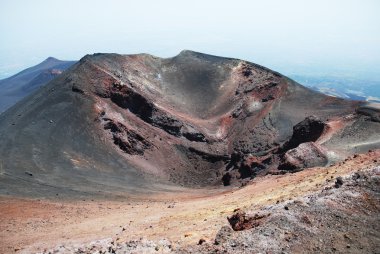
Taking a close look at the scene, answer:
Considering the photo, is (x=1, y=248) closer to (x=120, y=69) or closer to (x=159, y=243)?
(x=159, y=243)

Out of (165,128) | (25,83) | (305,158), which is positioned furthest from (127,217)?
(25,83)

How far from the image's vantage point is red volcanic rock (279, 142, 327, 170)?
29.8 meters

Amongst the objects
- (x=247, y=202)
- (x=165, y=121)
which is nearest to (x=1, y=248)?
(x=247, y=202)

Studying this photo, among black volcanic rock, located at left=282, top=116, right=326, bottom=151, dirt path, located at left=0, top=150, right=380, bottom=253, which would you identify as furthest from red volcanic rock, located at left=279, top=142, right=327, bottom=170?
black volcanic rock, located at left=282, top=116, right=326, bottom=151

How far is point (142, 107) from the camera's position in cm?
4788

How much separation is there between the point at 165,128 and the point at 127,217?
2508cm

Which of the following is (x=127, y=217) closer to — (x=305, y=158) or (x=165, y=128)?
(x=305, y=158)

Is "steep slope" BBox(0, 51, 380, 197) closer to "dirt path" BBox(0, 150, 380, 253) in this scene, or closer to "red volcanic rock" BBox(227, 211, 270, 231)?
"dirt path" BBox(0, 150, 380, 253)

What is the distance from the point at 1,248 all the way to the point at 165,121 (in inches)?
1194

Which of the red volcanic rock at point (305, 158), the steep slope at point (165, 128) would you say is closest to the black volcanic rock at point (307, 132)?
the steep slope at point (165, 128)

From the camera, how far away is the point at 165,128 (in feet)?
156

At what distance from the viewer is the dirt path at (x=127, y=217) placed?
17297mm

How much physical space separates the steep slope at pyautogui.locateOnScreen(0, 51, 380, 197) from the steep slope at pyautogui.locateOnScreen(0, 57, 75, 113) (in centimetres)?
6438

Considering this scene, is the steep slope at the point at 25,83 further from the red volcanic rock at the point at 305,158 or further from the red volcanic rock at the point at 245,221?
the red volcanic rock at the point at 245,221
